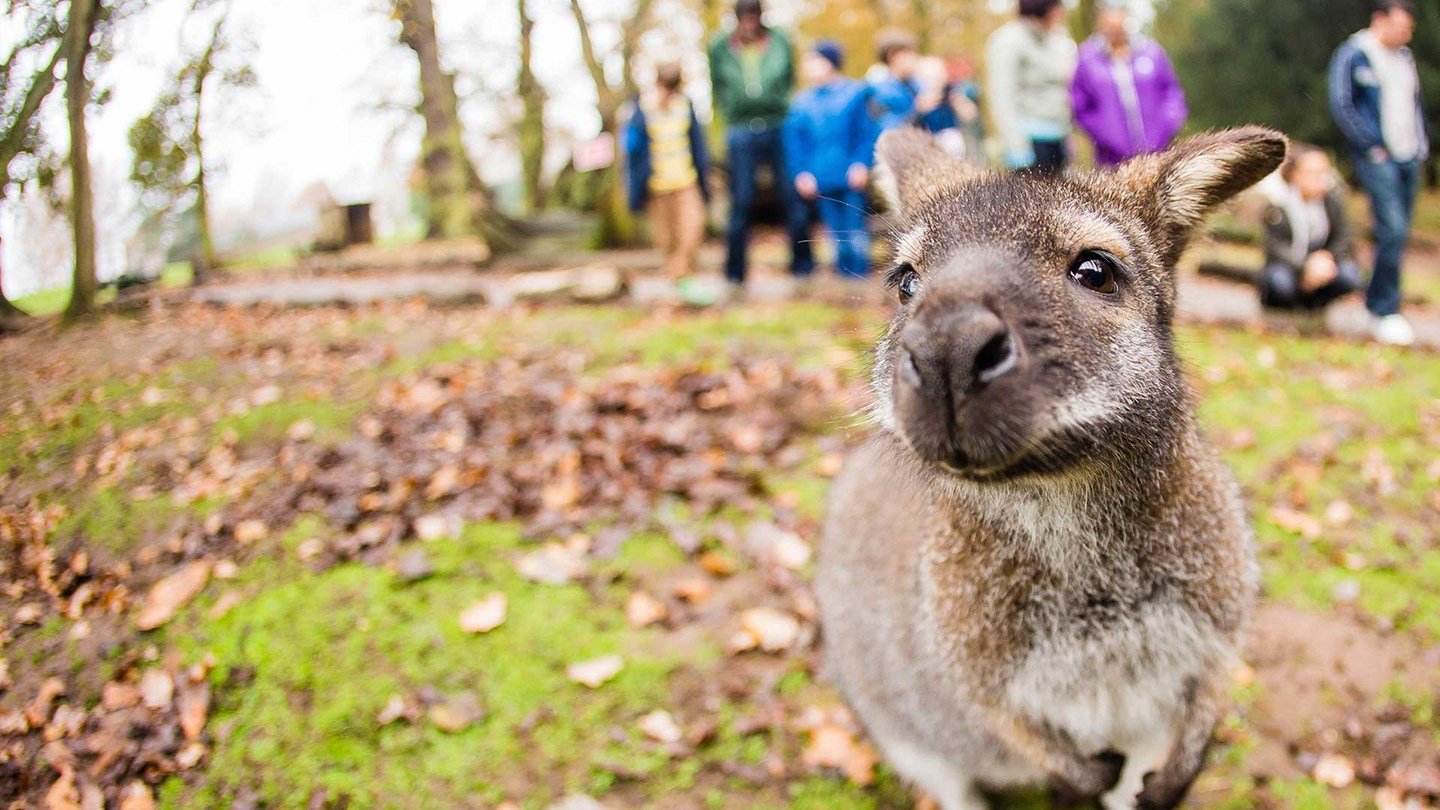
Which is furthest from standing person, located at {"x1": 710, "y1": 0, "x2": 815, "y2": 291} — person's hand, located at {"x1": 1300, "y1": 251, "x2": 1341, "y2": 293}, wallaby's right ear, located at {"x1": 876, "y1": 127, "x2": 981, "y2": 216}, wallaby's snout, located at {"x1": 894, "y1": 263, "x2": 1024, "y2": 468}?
wallaby's snout, located at {"x1": 894, "y1": 263, "x2": 1024, "y2": 468}

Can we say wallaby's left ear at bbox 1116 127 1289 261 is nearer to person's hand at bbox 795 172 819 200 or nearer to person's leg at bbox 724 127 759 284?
person's hand at bbox 795 172 819 200

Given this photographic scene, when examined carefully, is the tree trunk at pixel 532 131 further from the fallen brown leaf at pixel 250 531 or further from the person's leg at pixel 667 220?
the fallen brown leaf at pixel 250 531

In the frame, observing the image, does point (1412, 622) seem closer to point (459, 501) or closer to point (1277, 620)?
point (1277, 620)

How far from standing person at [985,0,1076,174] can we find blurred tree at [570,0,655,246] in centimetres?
634

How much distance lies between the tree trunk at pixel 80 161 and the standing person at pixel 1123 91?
6629mm

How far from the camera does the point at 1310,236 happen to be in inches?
284

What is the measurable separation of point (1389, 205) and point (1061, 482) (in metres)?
6.87

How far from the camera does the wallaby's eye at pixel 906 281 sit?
2223 mm

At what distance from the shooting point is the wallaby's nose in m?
1.63

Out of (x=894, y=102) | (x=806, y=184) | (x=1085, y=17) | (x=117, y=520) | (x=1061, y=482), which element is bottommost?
(x=117, y=520)

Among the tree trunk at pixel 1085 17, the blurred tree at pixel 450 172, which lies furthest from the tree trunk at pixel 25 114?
the tree trunk at pixel 1085 17

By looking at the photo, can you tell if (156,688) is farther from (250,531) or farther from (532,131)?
(532,131)

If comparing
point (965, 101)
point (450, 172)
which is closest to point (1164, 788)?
point (965, 101)

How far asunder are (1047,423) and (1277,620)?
→ 2.69 metres
